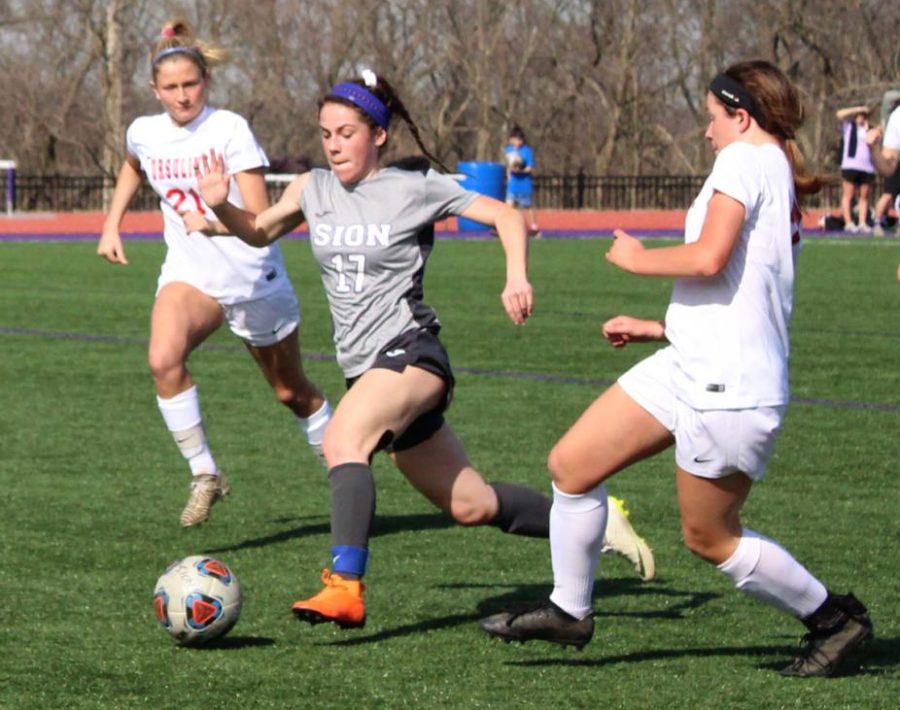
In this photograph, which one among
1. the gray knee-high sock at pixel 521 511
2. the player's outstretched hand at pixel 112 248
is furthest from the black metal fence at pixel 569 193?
the gray knee-high sock at pixel 521 511

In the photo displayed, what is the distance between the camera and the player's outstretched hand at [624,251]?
5.01 m

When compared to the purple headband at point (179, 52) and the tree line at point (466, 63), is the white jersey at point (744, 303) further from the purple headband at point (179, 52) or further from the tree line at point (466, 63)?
the tree line at point (466, 63)

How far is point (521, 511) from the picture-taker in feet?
20.7

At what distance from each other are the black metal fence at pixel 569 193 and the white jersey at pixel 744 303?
39.7 meters

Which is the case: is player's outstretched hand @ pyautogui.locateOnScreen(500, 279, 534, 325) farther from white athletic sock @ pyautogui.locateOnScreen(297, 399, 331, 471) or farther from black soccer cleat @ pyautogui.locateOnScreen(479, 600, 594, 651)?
white athletic sock @ pyautogui.locateOnScreen(297, 399, 331, 471)

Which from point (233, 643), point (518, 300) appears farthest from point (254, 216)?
point (233, 643)

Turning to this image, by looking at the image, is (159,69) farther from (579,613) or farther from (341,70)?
(341,70)

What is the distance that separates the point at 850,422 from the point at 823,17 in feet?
146

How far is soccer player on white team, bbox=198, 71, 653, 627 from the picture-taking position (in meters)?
5.73

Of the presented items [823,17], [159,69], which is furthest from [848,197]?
[159,69]

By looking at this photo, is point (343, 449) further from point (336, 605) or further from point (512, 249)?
point (512, 249)

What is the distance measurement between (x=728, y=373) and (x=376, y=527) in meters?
3.11

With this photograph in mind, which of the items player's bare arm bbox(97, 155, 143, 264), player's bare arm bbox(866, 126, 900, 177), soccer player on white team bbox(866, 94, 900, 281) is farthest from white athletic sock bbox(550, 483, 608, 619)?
soccer player on white team bbox(866, 94, 900, 281)

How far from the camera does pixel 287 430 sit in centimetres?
1062
